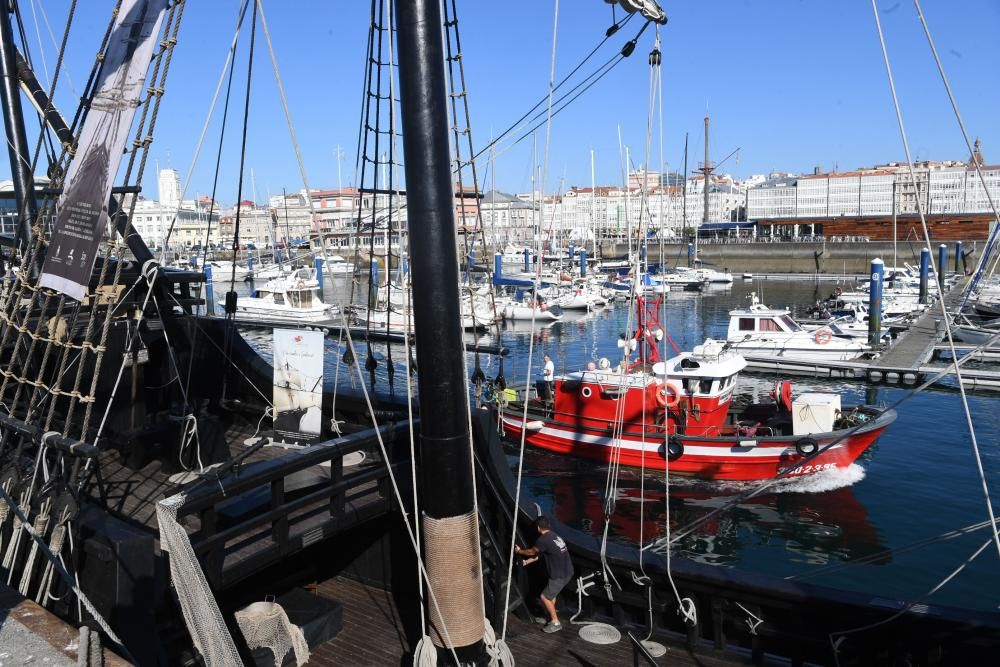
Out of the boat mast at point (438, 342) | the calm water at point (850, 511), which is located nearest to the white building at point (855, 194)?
the calm water at point (850, 511)

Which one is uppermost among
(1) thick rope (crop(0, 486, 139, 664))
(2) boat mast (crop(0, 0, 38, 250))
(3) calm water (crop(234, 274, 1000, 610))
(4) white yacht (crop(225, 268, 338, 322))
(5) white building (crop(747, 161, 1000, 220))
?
(5) white building (crop(747, 161, 1000, 220))

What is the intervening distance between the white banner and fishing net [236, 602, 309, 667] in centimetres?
281

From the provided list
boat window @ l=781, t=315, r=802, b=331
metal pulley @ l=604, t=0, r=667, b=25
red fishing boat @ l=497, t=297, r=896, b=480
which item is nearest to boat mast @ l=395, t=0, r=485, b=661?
metal pulley @ l=604, t=0, r=667, b=25

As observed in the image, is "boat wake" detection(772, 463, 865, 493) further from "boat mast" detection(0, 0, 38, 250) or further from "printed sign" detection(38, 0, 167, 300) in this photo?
"printed sign" detection(38, 0, 167, 300)

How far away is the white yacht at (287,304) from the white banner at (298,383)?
36976 millimetres

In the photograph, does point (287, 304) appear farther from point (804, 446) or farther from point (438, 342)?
point (438, 342)

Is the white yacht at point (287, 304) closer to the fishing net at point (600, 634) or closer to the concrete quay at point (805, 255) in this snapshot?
the fishing net at point (600, 634)

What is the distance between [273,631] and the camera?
5.34 meters

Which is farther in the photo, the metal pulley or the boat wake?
the boat wake

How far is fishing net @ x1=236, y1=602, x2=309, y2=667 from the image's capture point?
17.2 ft

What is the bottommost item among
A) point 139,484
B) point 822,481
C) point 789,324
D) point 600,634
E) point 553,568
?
point 822,481

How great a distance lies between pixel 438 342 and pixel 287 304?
44.0 metres

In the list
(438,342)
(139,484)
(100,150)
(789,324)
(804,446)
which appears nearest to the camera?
(438,342)

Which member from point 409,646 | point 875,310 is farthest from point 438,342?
point 875,310
